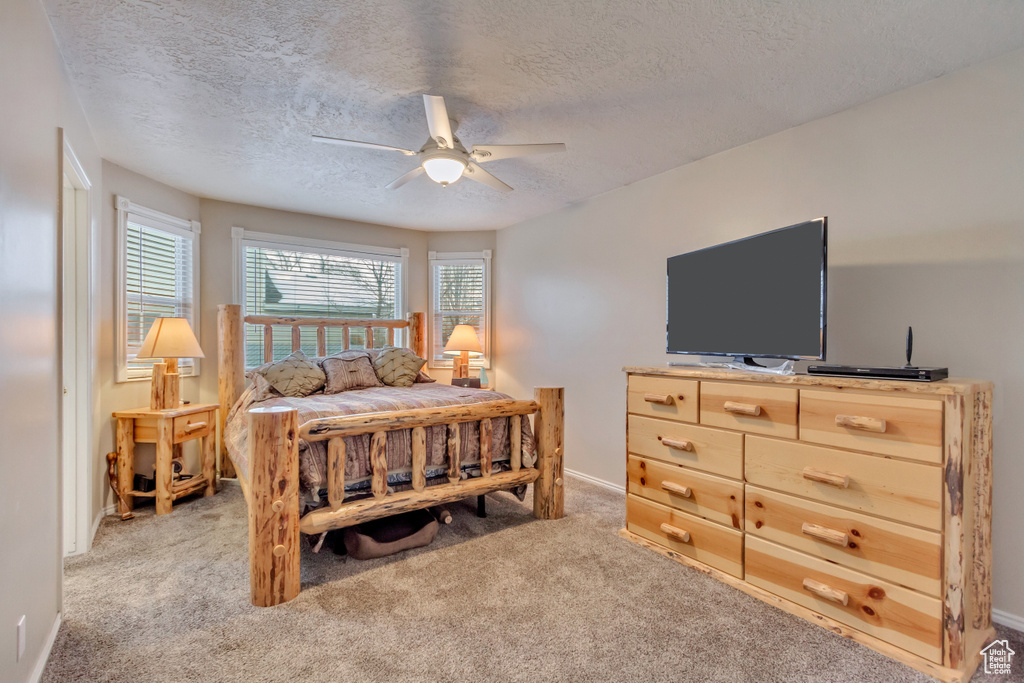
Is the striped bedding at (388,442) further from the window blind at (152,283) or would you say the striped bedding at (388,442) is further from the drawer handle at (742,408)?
the drawer handle at (742,408)

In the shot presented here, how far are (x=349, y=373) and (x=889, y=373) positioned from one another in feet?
11.5

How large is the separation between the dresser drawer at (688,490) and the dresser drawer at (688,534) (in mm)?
42

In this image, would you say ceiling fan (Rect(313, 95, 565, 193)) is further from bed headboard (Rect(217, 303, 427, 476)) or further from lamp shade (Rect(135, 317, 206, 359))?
bed headboard (Rect(217, 303, 427, 476))

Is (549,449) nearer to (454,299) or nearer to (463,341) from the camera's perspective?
(463,341)

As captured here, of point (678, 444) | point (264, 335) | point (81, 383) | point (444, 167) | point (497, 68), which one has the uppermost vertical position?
point (497, 68)

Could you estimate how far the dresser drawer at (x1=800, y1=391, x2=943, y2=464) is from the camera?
1.73m

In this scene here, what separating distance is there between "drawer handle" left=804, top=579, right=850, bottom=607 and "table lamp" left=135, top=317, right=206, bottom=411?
3.93 metres

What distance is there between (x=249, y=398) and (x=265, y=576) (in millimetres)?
1875

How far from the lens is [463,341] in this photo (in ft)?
16.1

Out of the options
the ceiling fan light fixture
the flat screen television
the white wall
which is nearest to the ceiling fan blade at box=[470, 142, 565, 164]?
the ceiling fan light fixture

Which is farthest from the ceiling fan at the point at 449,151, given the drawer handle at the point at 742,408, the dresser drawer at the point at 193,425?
the dresser drawer at the point at 193,425

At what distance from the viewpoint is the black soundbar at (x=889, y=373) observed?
69.2 inches

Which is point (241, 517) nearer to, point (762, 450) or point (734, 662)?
point (734, 662)

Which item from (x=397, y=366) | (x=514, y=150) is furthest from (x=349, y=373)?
(x=514, y=150)
